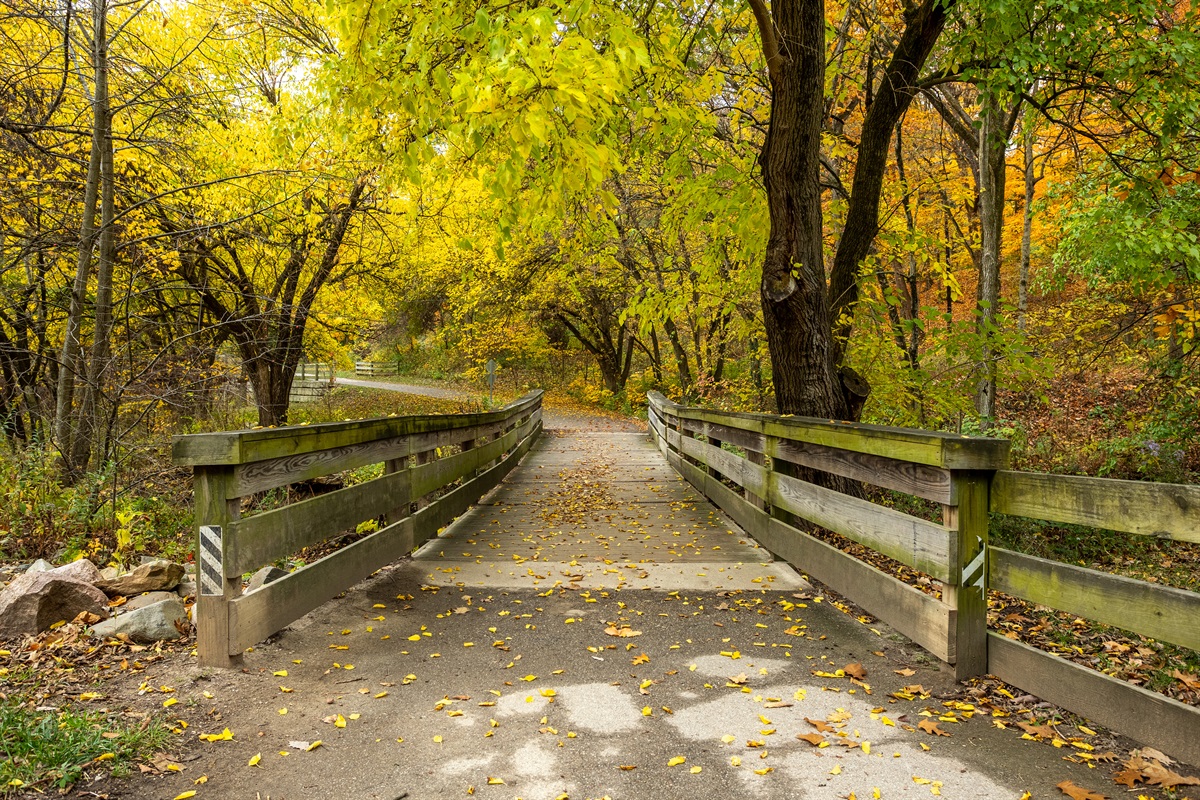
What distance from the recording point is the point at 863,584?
4.29m

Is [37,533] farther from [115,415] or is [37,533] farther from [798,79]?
[798,79]

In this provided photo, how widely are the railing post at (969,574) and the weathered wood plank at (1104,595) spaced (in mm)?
87

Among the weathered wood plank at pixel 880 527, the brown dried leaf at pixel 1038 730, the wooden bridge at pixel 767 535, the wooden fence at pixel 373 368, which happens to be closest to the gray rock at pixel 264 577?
the wooden bridge at pixel 767 535

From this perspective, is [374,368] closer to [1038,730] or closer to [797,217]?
[797,217]

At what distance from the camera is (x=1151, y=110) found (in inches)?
257

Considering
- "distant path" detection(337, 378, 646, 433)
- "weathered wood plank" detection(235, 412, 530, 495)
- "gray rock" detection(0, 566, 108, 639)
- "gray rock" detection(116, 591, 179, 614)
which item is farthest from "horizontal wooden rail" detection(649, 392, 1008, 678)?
"distant path" detection(337, 378, 646, 433)

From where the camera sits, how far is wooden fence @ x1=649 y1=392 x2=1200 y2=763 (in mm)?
2611

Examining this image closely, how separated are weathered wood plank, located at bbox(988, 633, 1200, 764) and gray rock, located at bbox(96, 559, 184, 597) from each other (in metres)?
4.55

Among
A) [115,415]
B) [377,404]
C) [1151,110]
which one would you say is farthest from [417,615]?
[377,404]

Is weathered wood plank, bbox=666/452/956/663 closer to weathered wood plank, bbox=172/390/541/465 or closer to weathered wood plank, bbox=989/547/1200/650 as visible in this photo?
weathered wood plank, bbox=989/547/1200/650

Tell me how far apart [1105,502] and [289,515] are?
382 centimetres

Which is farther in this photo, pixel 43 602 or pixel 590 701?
pixel 43 602

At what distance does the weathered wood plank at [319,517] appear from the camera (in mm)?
3543

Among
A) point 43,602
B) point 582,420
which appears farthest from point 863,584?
point 582,420
